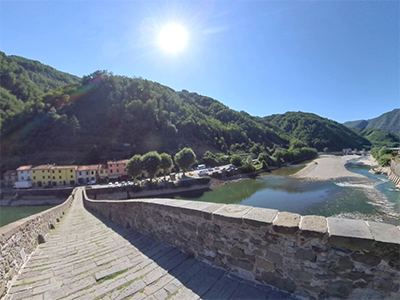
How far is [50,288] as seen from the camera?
2801mm

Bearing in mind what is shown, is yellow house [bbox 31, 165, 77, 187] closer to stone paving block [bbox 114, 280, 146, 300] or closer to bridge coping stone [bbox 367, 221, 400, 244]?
stone paving block [bbox 114, 280, 146, 300]

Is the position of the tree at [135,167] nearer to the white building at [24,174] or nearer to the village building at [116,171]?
the village building at [116,171]

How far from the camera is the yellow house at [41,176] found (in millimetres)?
34531

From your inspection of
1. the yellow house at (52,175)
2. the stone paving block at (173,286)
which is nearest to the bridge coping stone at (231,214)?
the stone paving block at (173,286)

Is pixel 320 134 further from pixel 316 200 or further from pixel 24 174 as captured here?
pixel 24 174

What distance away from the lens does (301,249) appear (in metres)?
2.26

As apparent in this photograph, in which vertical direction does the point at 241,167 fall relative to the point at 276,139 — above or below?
below

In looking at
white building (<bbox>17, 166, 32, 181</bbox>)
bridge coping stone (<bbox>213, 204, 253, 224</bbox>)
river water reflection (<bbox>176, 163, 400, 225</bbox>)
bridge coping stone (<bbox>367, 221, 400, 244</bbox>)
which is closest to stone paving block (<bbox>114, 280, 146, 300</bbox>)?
bridge coping stone (<bbox>213, 204, 253, 224</bbox>)

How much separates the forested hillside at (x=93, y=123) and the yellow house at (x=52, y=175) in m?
9.70

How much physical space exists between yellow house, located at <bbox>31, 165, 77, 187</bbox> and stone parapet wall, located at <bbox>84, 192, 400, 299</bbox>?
41.7m

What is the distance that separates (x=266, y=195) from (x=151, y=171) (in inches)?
756

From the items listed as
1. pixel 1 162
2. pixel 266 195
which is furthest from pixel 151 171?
pixel 1 162

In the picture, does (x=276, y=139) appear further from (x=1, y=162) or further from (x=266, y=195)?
(x=1, y=162)

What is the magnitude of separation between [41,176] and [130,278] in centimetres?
4329
